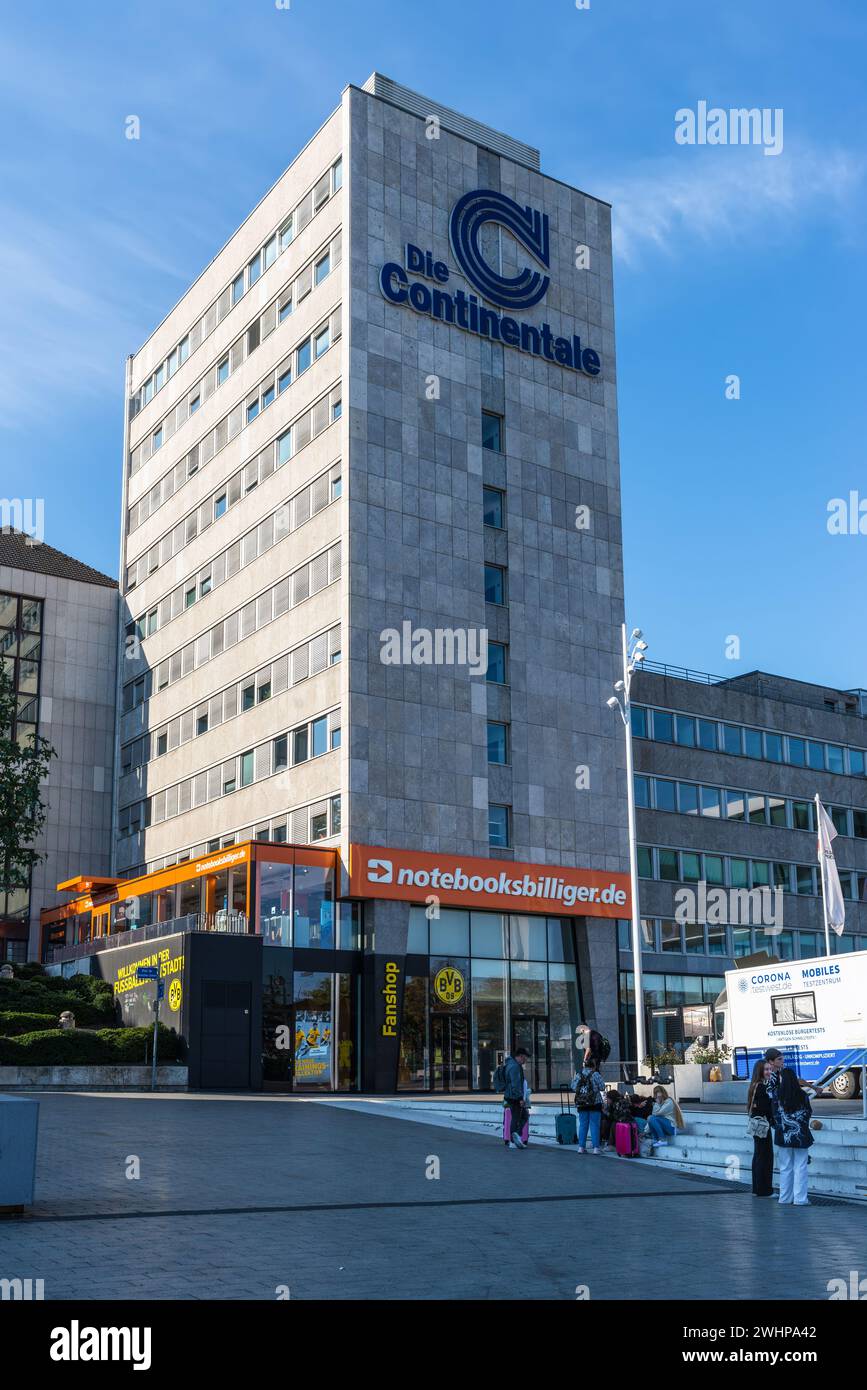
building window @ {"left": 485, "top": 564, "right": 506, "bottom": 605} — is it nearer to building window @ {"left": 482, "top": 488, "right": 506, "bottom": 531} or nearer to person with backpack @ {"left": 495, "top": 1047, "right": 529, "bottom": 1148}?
building window @ {"left": 482, "top": 488, "right": 506, "bottom": 531}

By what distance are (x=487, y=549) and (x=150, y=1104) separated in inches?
1056

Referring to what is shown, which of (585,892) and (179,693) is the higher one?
→ (179,693)

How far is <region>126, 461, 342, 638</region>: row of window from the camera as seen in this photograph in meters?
51.2

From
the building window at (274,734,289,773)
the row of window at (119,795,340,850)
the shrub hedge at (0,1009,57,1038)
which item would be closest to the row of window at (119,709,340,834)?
the building window at (274,734,289,773)

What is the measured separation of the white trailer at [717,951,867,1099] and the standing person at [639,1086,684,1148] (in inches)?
277

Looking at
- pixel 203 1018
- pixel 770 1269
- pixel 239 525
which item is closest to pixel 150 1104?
pixel 203 1018

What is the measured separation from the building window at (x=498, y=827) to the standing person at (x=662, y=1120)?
23.3 metres

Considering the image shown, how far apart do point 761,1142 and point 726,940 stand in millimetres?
41873

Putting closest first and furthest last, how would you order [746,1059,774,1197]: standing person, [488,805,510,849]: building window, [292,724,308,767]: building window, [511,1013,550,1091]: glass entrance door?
[746,1059,774,1197]: standing person < [511,1013,550,1091]: glass entrance door < [292,724,308,767]: building window < [488,805,510,849]: building window

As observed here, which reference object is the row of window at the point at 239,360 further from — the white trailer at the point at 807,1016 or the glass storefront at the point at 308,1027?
the white trailer at the point at 807,1016

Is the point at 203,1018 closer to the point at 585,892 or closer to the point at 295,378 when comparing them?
the point at 585,892

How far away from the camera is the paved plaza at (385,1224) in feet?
37.2

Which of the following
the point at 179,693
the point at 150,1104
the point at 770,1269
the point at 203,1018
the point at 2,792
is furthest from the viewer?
the point at 179,693
